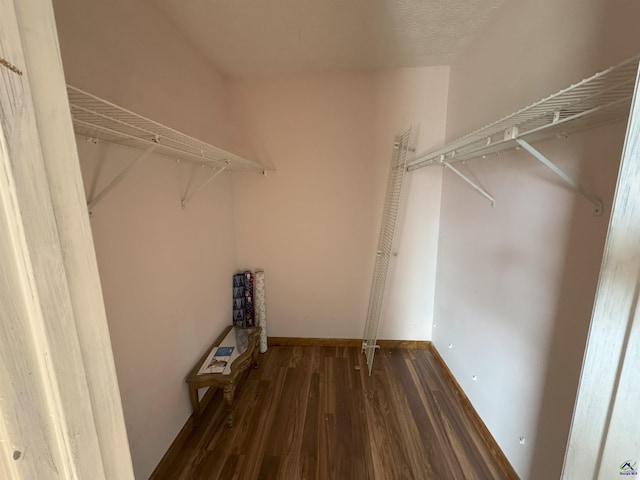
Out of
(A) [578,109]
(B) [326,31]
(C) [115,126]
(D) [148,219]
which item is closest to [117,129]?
(C) [115,126]

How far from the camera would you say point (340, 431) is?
5.98ft

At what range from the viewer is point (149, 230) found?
1.46 metres

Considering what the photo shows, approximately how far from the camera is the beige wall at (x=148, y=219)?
1.14m

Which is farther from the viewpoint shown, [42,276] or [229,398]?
[229,398]

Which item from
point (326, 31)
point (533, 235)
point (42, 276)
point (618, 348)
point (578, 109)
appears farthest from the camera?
point (326, 31)

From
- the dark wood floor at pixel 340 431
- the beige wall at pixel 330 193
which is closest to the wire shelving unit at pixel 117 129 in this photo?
the beige wall at pixel 330 193

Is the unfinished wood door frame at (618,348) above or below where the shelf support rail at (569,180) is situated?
below

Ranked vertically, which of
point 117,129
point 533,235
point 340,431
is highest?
point 117,129

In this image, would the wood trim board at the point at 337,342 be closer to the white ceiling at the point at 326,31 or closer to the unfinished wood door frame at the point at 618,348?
the unfinished wood door frame at the point at 618,348

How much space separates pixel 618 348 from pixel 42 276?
3.18 feet

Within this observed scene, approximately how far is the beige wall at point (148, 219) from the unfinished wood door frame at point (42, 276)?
2.91 feet

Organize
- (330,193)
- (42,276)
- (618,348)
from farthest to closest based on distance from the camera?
(330,193), (618,348), (42,276)

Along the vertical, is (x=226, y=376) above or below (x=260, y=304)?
below

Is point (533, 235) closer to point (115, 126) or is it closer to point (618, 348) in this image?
point (618, 348)
